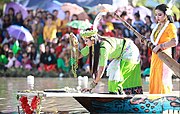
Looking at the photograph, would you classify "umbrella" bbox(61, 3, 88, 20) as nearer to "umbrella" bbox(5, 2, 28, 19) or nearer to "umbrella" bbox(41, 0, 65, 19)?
"umbrella" bbox(41, 0, 65, 19)

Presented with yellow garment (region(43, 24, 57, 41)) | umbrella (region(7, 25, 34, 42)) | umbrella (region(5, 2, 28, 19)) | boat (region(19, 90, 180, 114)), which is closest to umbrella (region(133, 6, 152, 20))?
yellow garment (region(43, 24, 57, 41))

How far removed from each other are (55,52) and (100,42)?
11.5m

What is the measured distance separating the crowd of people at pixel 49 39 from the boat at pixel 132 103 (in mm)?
10747

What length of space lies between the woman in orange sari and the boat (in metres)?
0.56

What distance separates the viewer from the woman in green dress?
8.74 m

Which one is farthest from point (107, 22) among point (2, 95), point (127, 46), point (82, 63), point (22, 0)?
point (127, 46)

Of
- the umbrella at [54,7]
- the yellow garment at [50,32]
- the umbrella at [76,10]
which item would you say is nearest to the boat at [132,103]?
the yellow garment at [50,32]

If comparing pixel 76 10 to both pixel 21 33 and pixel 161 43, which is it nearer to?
pixel 21 33

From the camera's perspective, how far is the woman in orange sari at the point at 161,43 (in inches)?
356

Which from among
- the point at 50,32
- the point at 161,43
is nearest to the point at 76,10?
the point at 50,32

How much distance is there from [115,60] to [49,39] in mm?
11362

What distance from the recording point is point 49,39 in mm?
20312

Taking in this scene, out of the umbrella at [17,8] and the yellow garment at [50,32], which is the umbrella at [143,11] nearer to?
the yellow garment at [50,32]

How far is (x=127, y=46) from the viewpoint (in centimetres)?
901
